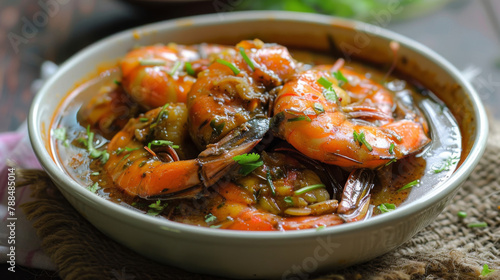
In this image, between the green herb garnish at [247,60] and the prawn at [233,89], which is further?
the green herb garnish at [247,60]

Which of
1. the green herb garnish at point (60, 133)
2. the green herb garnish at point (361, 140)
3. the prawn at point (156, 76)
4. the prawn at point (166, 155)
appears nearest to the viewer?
the prawn at point (166, 155)

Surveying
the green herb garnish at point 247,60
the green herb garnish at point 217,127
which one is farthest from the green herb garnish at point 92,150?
the green herb garnish at point 247,60

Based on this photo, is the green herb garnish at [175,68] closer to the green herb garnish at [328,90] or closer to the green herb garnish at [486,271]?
the green herb garnish at [328,90]

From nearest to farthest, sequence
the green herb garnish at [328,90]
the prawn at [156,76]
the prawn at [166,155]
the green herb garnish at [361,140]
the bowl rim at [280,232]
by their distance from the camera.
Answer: the bowl rim at [280,232]
the prawn at [166,155]
the green herb garnish at [361,140]
the green herb garnish at [328,90]
the prawn at [156,76]

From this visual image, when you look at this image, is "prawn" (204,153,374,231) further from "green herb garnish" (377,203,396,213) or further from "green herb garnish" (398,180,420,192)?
"green herb garnish" (398,180,420,192)

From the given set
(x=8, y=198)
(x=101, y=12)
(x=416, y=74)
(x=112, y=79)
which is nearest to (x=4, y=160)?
(x=8, y=198)

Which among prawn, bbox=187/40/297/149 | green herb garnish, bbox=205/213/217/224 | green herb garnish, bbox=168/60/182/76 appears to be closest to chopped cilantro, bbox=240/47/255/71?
prawn, bbox=187/40/297/149
